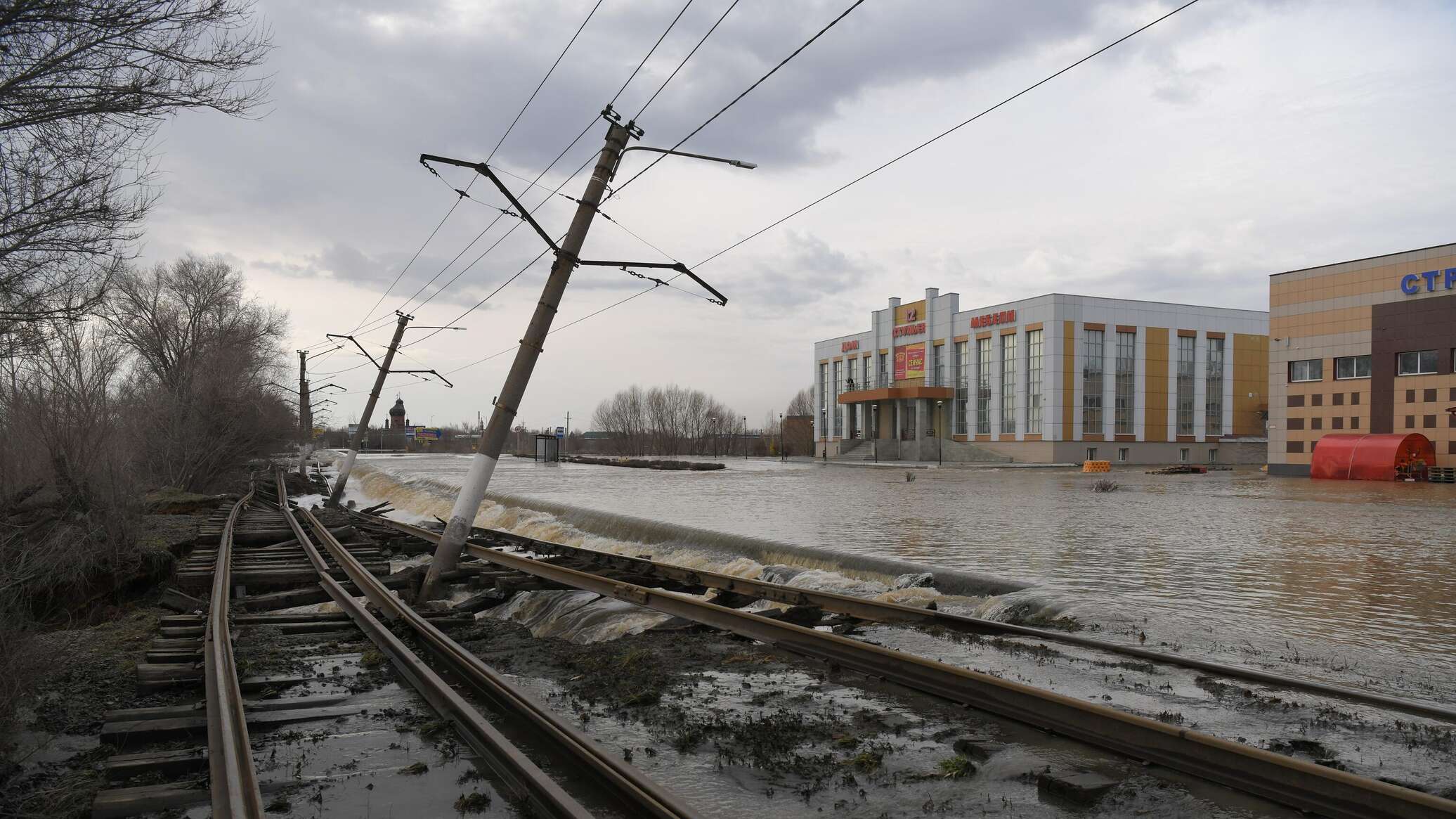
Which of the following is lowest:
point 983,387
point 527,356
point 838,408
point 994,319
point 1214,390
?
point 527,356

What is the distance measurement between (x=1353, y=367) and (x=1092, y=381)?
27.9 meters

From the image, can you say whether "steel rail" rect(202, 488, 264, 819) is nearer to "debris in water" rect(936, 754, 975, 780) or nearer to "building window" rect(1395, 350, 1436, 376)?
"debris in water" rect(936, 754, 975, 780)

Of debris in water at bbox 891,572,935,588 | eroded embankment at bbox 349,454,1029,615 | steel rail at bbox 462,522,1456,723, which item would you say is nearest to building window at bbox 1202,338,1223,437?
eroded embankment at bbox 349,454,1029,615

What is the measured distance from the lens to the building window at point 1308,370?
51.4 meters

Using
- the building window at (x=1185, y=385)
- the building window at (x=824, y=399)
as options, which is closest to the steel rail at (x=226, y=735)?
the building window at (x=1185, y=385)

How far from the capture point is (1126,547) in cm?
1806

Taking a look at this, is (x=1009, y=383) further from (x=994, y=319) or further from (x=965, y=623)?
(x=965, y=623)

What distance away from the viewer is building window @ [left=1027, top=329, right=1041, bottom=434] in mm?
77500

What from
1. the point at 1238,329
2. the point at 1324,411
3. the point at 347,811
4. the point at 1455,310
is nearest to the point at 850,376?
the point at 1238,329

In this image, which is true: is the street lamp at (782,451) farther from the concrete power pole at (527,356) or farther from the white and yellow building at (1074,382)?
the concrete power pole at (527,356)

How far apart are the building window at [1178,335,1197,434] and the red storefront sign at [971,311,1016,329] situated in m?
15.6

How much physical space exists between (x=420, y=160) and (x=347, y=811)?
33.1 feet

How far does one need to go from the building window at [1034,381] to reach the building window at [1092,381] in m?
3.55

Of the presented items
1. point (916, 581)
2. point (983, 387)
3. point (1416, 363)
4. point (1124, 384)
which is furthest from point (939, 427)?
point (916, 581)
